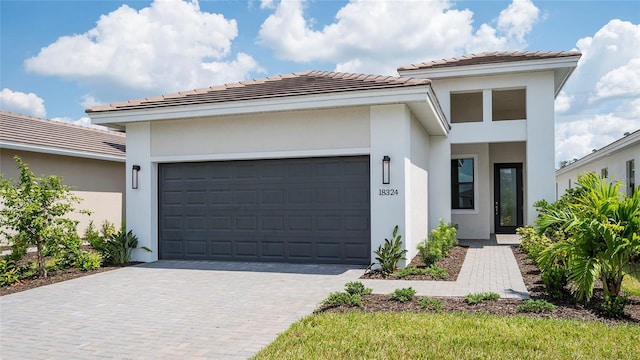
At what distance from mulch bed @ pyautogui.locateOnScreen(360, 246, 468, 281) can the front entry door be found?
16.9 ft

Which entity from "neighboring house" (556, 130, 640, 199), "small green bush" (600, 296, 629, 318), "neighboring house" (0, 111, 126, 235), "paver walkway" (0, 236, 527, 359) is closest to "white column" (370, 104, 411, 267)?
"paver walkway" (0, 236, 527, 359)

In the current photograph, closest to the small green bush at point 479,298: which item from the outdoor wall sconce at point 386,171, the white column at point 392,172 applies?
the white column at point 392,172

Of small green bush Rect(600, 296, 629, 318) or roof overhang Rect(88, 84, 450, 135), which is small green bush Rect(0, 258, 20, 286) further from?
small green bush Rect(600, 296, 629, 318)

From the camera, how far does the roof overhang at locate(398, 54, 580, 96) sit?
42.2ft

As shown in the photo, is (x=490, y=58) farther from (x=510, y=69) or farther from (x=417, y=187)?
(x=417, y=187)

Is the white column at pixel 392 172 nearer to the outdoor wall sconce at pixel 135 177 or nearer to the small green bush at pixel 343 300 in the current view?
the small green bush at pixel 343 300

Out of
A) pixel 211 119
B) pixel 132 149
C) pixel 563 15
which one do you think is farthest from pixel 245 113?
pixel 563 15

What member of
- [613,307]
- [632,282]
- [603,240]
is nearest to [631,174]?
[632,282]

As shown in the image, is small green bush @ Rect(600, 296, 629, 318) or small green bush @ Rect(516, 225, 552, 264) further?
small green bush @ Rect(516, 225, 552, 264)

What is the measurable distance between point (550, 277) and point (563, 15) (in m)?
8.01

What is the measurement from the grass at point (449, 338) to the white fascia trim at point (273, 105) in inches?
179

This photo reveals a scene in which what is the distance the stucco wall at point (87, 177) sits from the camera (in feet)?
42.8

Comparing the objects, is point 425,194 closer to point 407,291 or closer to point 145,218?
point 407,291

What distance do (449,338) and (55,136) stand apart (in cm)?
1407
